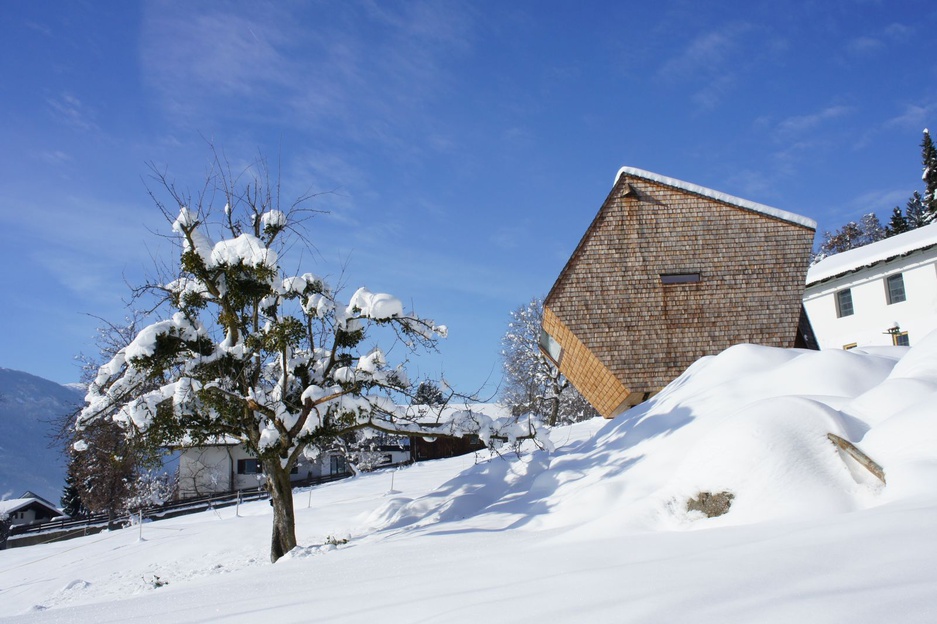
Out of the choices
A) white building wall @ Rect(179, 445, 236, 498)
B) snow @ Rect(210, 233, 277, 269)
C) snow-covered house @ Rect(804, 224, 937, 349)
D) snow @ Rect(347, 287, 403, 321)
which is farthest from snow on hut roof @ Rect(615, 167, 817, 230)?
white building wall @ Rect(179, 445, 236, 498)

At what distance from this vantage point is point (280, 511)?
531 inches

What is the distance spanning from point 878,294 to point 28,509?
57.7 meters

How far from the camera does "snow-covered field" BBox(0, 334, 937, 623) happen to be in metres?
3.65

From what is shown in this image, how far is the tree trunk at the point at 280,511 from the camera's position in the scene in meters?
13.3

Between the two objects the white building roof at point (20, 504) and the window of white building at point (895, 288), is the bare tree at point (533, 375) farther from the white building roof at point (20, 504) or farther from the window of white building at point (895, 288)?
the white building roof at point (20, 504)

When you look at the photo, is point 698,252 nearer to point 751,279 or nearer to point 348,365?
point 751,279

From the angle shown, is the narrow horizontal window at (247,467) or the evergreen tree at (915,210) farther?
the evergreen tree at (915,210)

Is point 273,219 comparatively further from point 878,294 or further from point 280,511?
point 878,294

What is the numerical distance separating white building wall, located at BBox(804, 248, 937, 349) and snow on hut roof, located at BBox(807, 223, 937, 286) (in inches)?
13.1

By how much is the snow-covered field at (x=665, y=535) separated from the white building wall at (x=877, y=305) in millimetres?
13725

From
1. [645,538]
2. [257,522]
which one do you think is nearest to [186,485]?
[257,522]

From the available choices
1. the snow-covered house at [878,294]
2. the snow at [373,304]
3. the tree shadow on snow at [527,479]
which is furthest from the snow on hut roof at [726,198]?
the snow-covered house at [878,294]

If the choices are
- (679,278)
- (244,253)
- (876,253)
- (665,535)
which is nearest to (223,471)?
(244,253)

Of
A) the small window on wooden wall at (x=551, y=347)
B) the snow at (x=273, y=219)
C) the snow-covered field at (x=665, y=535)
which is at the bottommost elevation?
the snow-covered field at (x=665, y=535)
